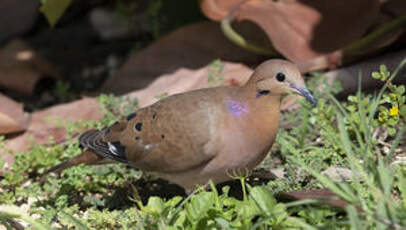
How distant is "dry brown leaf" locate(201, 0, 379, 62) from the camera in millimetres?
4312

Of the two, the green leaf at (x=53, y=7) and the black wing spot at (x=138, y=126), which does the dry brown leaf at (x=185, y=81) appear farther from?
the black wing spot at (x=138, y=126)

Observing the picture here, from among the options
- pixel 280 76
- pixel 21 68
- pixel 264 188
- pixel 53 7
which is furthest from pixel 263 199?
pixel 21 68

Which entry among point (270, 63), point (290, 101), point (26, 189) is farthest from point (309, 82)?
point (26, 189)

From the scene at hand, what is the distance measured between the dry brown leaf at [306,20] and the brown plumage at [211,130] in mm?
1335

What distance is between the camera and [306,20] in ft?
14.9

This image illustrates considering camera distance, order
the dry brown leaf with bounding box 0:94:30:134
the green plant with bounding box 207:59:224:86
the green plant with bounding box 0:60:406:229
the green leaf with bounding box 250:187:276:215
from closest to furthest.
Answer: the green plant with bounding box 0:60:406:229 < the green leaf with bounding box 250:187:276:215 < the dry brown leaf with bounding box 0:94:30:134 < the green plant with bounding box 207:59:224:86

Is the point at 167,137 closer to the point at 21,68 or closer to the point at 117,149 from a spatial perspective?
the point at 117,149

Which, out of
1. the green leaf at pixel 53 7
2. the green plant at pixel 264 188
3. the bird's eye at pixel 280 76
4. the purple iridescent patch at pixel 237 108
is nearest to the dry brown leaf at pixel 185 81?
the green plant at pixel 264 188

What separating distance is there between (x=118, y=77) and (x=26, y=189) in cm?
145

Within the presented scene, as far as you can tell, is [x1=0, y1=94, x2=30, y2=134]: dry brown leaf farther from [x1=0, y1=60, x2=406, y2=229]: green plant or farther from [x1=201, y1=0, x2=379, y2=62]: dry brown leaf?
[x1=201, y1=0, x2=379, y2=62]: dry brown leaf

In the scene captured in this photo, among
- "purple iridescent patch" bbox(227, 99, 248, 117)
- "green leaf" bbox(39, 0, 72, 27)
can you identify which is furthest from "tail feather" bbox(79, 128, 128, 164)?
"green leaf" bbox(39, 0, 72, 27)

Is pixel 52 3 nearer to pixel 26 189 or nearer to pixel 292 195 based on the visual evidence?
pixel 26 189

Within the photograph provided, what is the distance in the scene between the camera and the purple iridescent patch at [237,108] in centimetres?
295

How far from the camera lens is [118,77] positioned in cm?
479
